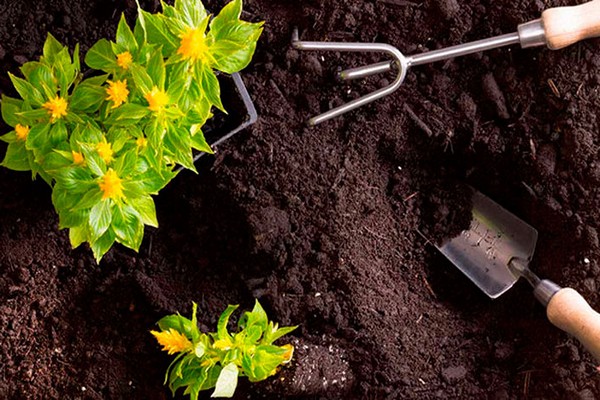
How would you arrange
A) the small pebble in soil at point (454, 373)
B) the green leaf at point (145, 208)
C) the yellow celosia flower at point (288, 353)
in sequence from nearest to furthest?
the green leaf at point (145, 208) < the yellow celosia flower at point (288, 353) < the small pebble in soil at point (454, 373)

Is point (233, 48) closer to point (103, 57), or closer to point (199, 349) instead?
point (103, 57)

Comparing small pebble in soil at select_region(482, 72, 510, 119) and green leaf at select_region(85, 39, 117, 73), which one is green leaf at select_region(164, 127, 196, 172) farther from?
small pebble in soil at select_region(482, 72, 510, 119)

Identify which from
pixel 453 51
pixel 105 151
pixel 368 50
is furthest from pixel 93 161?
pixel 453 51

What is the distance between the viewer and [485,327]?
5.77ft

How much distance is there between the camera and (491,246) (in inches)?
69.2

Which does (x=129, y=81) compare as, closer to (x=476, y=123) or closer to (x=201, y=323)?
(x=201, y=323)

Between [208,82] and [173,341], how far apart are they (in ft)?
1.45

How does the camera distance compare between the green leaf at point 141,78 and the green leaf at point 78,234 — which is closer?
the green leaf at point 141,78

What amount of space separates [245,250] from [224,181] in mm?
146

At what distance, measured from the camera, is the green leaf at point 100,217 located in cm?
133

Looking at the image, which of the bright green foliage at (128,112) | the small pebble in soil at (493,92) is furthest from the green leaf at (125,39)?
the small pebble in soil at (493,92)

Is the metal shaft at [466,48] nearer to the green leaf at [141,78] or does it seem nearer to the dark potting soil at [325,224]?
the dark potting soil at [325,224]

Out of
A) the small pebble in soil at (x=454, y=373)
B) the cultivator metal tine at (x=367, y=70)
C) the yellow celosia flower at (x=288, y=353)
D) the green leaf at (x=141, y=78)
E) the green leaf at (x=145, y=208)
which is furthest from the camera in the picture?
the small pebble in soil at (x=454, y=373)

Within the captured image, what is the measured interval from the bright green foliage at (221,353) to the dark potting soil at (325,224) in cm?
16
